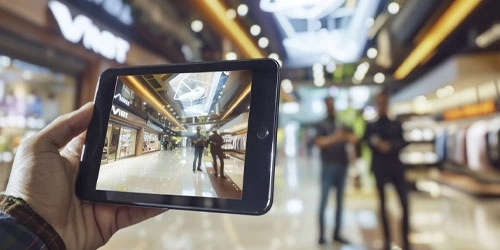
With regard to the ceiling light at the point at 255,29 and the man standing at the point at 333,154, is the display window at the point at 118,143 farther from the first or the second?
the man standing at the point at 333,154

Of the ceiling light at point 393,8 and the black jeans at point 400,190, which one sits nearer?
the ceiling light at point 393,8

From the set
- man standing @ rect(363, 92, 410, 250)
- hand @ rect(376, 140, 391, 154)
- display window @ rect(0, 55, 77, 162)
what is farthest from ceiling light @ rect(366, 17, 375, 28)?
display window @ rect(0, 55, 77, 162)

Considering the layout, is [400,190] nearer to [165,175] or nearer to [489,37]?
[489,37]

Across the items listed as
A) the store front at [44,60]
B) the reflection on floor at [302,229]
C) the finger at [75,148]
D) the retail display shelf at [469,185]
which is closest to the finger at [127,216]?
the finger at [75,148]

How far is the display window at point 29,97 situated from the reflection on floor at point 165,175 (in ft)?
3.56

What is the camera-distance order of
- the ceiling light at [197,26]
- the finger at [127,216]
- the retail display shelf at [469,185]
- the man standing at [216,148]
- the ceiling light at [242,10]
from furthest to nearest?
1. the retail display shelf at [469,185]
2. the ceiling light at [197,26]
3. the ceiling light at [242,10]
4. the finger at [127,216]
5. the man standing at [216,148]

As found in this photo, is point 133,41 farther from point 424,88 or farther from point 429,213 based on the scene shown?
point 429,213

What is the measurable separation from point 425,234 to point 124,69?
165 centimetres

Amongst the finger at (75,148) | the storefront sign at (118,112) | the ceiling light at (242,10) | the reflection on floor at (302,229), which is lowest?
the reflection on floor at (302,229)

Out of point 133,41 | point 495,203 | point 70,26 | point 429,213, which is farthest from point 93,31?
point 495,203

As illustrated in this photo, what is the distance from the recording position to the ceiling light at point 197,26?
1.64m

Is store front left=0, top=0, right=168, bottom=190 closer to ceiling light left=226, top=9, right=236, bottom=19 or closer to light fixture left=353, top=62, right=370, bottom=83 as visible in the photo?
ceiling light left=226, top=9, right=236, bottom=19

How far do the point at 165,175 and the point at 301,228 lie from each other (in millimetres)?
1375

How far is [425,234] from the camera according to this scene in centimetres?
156
